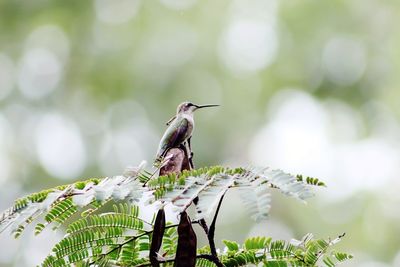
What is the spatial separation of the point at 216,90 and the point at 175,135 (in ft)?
25.4

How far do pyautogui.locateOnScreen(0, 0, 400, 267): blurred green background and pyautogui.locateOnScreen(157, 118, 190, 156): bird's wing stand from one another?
19.6 ft

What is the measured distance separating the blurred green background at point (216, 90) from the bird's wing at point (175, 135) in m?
5.97

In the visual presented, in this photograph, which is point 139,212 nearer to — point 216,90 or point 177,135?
point 177,135

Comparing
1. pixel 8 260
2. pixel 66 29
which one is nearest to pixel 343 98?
pixel 66 29

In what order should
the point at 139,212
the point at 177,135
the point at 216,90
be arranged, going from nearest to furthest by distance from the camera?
the point at 139,212
the point at 177,135
the point at 216,90

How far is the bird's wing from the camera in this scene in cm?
160

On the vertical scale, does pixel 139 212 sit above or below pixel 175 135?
below

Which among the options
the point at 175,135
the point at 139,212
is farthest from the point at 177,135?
the point at 139,212

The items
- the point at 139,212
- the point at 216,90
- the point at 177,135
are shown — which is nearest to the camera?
the point at 139,212

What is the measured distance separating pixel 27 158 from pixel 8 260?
52.8 inches

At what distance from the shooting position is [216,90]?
9375mm

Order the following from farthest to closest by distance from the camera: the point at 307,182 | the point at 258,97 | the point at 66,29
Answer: the point at 66,29 → the point at 258,97 → the point at 307,182

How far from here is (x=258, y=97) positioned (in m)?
9.47

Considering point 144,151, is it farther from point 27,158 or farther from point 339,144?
point 339,144
